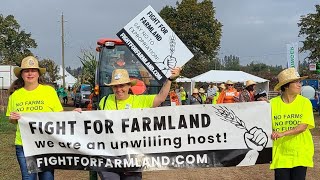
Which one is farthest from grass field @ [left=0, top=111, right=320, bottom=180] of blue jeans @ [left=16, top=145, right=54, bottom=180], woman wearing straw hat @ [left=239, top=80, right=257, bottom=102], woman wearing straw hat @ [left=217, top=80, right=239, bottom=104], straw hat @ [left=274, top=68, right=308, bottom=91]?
woman wearing straw hat @ [left=217, top=80, right=239, bottom=104]

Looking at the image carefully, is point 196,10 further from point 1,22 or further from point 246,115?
point 246,115

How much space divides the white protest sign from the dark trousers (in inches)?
107

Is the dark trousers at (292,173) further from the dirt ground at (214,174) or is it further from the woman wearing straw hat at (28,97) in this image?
the dirt ground at (214,174)

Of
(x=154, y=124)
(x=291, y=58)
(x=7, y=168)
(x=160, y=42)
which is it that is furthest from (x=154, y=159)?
(x=291, y=58)

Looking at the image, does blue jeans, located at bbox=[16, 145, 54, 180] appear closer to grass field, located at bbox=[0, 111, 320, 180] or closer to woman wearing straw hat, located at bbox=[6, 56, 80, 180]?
woman wearing straw hat, located at bbox=[6, 56, 80, 180]

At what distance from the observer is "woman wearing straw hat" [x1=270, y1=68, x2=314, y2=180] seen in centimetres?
533

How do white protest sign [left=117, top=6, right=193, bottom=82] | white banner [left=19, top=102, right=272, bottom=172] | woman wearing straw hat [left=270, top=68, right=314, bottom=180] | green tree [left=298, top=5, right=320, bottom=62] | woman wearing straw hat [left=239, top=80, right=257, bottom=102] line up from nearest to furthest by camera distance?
woman wearing straw hat [left=270, top=68, right=314, bottom=180], white banner [left=19, top=102, right=272, bottom=172], white protest sign [left=117, top=6, right=193, bottom=82], woman wearing straw hat [left=239, top=80, right=257, bottom=102], green tree [left=298, top=5, right=320, bottom=62]

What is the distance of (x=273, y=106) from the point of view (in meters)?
5.60

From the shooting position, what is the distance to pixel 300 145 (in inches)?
211

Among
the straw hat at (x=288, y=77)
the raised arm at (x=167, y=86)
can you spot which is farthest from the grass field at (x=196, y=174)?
the raised arm at (x=167, y=86)

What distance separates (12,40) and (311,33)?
1990 inches

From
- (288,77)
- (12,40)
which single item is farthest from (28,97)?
(12,40)

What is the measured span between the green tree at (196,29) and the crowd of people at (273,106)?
49.7m

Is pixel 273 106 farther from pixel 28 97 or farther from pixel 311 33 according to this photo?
pixel 311 33
